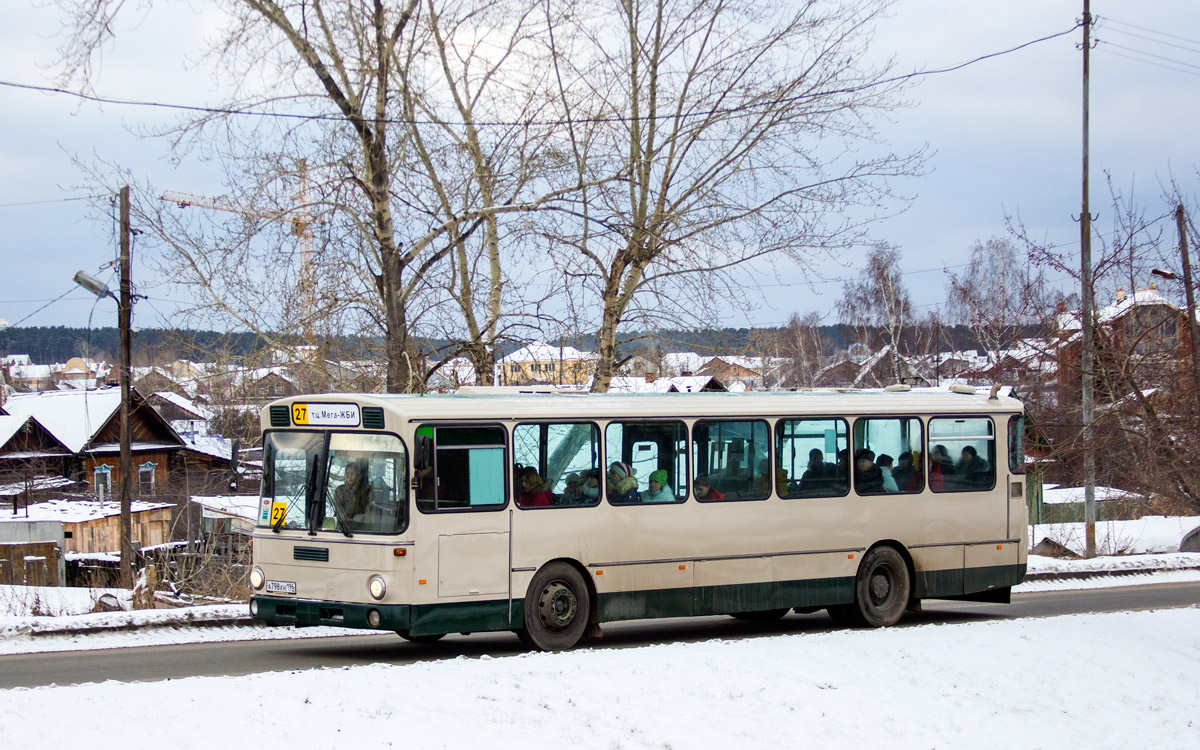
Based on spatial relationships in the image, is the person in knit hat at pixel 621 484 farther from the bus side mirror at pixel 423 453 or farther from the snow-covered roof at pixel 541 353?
the snow-covered roof at pixel 541 353

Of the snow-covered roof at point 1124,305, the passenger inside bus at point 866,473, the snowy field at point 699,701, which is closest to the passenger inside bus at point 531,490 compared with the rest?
the snowy field at point 699,701

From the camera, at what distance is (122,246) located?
25.5 meters

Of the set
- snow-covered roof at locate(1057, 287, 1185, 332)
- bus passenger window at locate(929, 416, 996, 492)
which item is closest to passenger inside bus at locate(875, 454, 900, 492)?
bus passenger window at locate(929, 416, 996, 492)

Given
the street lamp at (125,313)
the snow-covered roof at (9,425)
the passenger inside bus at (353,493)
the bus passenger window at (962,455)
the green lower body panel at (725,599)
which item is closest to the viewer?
the passenger inside bus at (353,493)

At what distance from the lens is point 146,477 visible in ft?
186

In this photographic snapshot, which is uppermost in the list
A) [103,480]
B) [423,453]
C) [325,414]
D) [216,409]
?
[216,409]

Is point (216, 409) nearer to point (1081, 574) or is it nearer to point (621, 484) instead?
point (621, 484)

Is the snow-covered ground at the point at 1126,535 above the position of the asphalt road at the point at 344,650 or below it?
below

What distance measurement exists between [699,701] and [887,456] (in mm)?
6593

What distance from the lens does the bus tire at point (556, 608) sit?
1230 centimetres

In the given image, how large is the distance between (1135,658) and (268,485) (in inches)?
352

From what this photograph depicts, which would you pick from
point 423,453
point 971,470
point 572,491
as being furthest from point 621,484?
point 971,470

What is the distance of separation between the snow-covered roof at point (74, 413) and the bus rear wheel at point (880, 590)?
42.4 meters


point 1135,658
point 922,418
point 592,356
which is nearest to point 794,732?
point 1135,658
